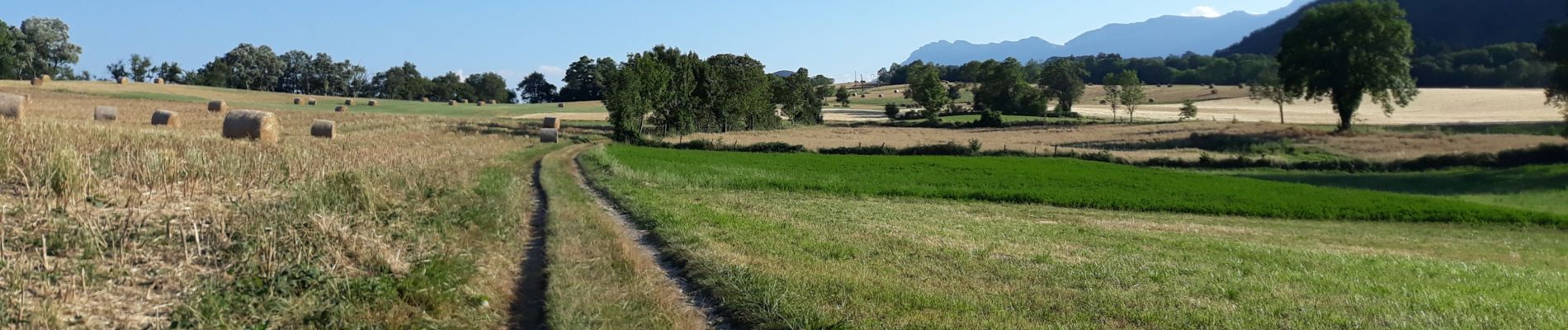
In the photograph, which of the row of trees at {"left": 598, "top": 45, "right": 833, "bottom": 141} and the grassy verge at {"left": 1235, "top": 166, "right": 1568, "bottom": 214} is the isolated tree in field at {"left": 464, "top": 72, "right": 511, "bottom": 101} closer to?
the row of trees at {"left": 598, "top": 45, "right": 833, "bottom": 141}


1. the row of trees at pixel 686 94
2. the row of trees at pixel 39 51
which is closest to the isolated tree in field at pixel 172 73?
the row of trees at pixel 39 51

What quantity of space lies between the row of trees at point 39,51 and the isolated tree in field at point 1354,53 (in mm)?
135493

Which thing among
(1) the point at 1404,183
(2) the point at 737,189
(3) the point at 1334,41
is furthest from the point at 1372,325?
(3) the point at 1334,41

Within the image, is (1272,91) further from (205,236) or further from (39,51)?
(39,51)

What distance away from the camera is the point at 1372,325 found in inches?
297

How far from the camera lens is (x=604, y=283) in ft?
30.2

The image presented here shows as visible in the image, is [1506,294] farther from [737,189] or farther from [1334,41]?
[1334,41]

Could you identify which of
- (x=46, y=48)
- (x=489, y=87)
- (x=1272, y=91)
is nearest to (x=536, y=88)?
(x=489, y=87)

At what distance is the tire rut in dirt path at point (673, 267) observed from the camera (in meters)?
8.02

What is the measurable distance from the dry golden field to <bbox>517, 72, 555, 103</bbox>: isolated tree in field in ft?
517

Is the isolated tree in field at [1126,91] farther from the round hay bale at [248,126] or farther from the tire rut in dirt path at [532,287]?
the tire rut in dirt path at [532,287]

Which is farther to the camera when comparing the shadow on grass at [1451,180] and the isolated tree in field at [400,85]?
the isolated tree in field at [400,85]

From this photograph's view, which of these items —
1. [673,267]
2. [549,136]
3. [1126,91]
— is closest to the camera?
[673,267]

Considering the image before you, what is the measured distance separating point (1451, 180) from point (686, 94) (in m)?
47.8
